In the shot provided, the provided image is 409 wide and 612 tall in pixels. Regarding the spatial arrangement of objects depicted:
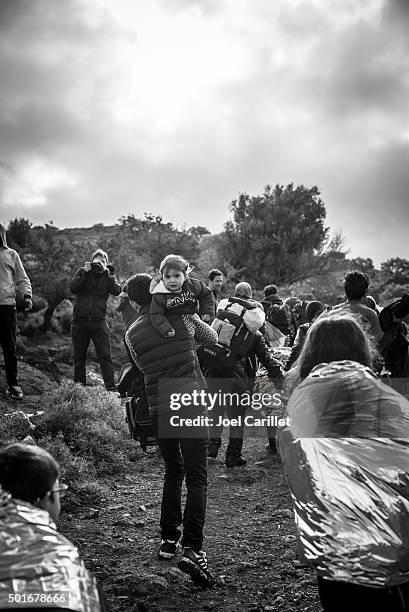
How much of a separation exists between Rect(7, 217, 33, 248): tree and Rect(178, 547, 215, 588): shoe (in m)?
14.6

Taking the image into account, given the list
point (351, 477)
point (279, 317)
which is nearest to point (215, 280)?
point (279, 317)

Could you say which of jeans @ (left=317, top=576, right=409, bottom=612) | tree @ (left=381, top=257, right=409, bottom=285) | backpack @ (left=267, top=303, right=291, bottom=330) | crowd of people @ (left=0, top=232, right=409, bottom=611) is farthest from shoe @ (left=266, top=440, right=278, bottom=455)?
tree @ (left=381, top=257, right=409, bottom=285)

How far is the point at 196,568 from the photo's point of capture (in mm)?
3432

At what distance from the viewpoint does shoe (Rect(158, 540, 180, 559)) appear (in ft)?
12.5

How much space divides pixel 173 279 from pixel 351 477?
215cm

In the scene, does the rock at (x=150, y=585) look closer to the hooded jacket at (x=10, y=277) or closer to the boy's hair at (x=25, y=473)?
the boy's hair at (x=25, y=473)

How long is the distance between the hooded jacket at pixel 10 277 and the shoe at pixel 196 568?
4.47 metres

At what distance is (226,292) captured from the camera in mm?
18453

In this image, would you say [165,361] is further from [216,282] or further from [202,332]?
[216,282]

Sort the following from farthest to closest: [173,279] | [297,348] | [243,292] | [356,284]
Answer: [243,292], [297,348], [356,284], [173,279]

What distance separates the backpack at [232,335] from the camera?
6.22 metres

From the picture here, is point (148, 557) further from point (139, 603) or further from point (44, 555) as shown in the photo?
point (44, 555)

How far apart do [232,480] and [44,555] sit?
13.7 ft

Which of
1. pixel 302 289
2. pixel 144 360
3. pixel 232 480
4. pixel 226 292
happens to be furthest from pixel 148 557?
pixel 302 289
